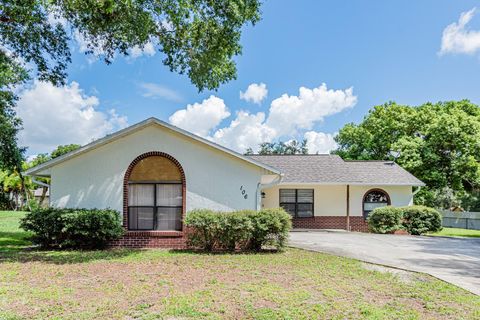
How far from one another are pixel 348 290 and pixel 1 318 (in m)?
5.98

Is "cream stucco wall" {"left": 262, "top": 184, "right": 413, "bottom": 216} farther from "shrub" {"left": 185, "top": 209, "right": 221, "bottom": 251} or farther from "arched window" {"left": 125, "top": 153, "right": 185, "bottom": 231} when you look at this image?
"shrub" {"left": 185, "top": 209, "right": 221, "bottom": 251}

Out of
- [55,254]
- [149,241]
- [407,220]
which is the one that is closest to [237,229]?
[149,241]

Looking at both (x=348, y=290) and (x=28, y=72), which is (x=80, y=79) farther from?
(x=348, y=290)

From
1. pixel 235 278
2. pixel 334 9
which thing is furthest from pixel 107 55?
pixel 334 9

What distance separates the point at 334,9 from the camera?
14.6 meters

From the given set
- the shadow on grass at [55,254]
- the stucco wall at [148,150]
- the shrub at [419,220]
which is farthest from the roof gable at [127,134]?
the shrub at [419,220]

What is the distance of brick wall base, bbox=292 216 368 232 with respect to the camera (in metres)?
19.8

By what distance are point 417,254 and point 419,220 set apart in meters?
7.40

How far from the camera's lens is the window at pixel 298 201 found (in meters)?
19.8

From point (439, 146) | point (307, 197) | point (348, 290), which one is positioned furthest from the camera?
point (439, 146)

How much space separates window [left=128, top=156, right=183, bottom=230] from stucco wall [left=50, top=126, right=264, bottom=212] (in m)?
0.36

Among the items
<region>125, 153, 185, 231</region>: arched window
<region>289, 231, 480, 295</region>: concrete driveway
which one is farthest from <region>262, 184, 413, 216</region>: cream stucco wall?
<region>125, 153, 185, 231</region>: arched window

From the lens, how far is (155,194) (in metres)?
12.6

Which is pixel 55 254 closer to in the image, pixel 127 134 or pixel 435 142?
pixel 127 134
